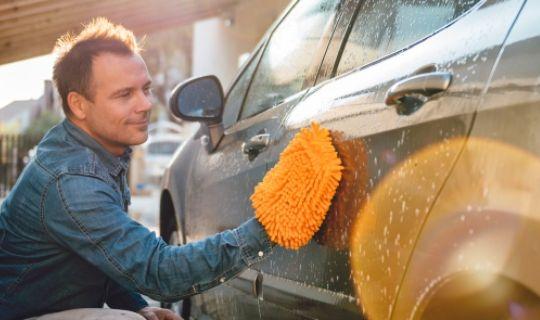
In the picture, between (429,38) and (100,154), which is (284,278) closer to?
(100,154)

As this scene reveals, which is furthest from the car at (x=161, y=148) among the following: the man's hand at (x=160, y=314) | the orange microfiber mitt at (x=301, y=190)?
the orange microfiber mitt at (x=301, y=190)

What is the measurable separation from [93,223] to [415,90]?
0.99 m

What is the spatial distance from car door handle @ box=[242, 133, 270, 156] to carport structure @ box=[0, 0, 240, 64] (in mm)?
5895

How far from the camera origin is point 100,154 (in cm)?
239

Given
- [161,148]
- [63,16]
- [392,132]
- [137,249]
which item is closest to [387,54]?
[392,132]

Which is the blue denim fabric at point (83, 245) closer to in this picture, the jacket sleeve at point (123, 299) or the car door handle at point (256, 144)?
the jacket sleeve at point (123, 299)

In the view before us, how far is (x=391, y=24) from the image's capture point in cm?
232

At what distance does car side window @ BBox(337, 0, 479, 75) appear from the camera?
205cm

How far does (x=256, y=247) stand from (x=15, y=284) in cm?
78

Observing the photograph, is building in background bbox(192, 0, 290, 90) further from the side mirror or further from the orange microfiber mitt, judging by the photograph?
the orange microfiber mitt

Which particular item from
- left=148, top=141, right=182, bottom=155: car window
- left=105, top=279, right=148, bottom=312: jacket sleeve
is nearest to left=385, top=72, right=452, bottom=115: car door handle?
left=105, top=279, right=148, bottom=312: jacket sleeve

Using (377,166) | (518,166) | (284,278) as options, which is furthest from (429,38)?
(284,278)

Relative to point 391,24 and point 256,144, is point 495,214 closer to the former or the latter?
point 391,24

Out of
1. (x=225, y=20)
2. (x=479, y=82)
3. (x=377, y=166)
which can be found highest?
(x=479, y=82)
